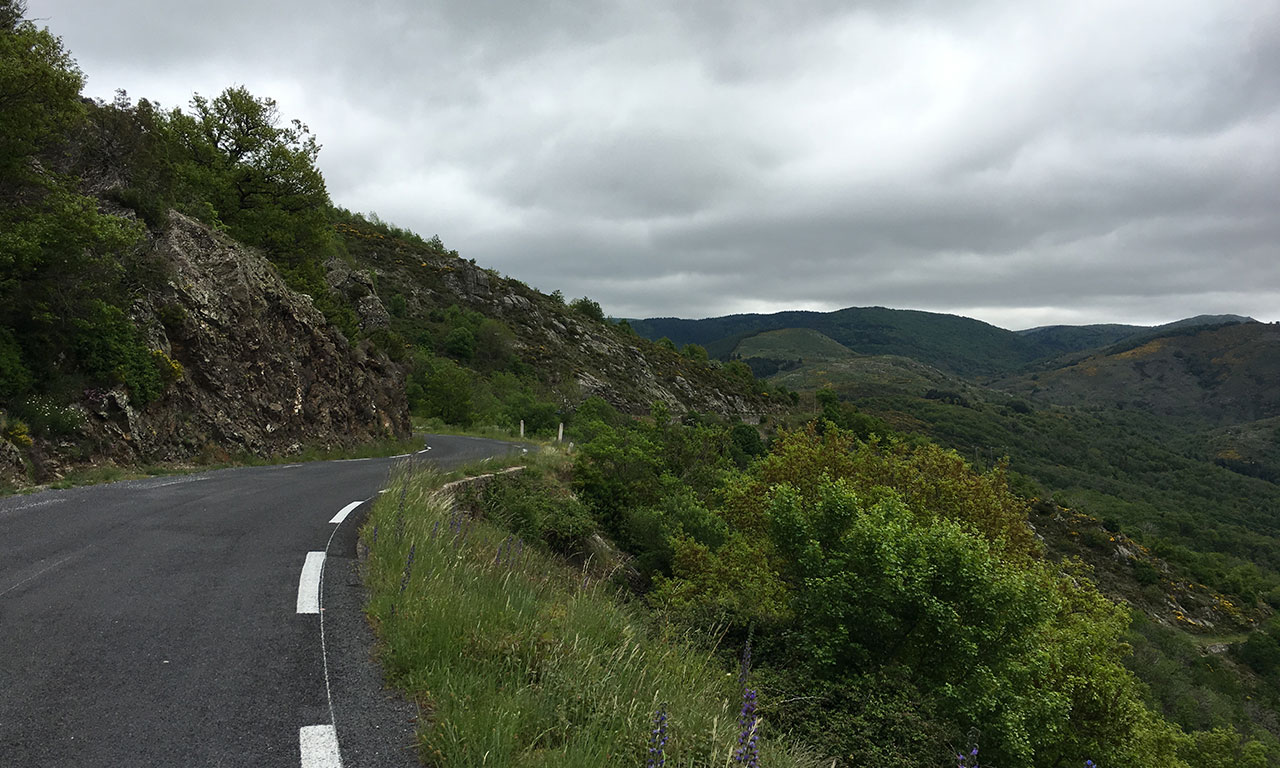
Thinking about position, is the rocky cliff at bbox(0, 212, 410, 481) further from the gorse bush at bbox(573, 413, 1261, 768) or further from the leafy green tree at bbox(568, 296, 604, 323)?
the leafy green tree at bbox(568, 296, 604, 323)

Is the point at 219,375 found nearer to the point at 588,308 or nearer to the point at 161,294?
the point at 161,294

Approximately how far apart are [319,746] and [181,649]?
181 cm

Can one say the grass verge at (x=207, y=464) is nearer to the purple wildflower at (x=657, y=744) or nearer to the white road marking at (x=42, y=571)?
the white road marking at (x=42, y=571)

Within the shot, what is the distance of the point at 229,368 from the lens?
60.4 ft

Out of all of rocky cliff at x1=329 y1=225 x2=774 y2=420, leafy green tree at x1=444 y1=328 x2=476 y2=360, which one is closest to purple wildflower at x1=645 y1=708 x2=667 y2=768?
rocky cliff at x1=329 y1=225 x2=774 y2=420

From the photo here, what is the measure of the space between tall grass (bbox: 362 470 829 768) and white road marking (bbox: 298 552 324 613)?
18.1 inches

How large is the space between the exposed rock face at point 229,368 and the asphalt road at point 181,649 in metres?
7.69

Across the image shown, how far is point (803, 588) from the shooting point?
49.3 ft

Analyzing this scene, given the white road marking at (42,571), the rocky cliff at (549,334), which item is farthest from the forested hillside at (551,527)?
the rocky cliff at (549,334)

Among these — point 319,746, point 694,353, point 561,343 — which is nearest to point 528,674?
point 319,746

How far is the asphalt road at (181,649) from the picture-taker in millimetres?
3175

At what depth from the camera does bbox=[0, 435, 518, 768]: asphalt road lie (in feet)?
10.4

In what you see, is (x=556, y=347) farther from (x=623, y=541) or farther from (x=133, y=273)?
(x=133, y=273)

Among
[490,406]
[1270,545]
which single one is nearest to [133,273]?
[490,406]
